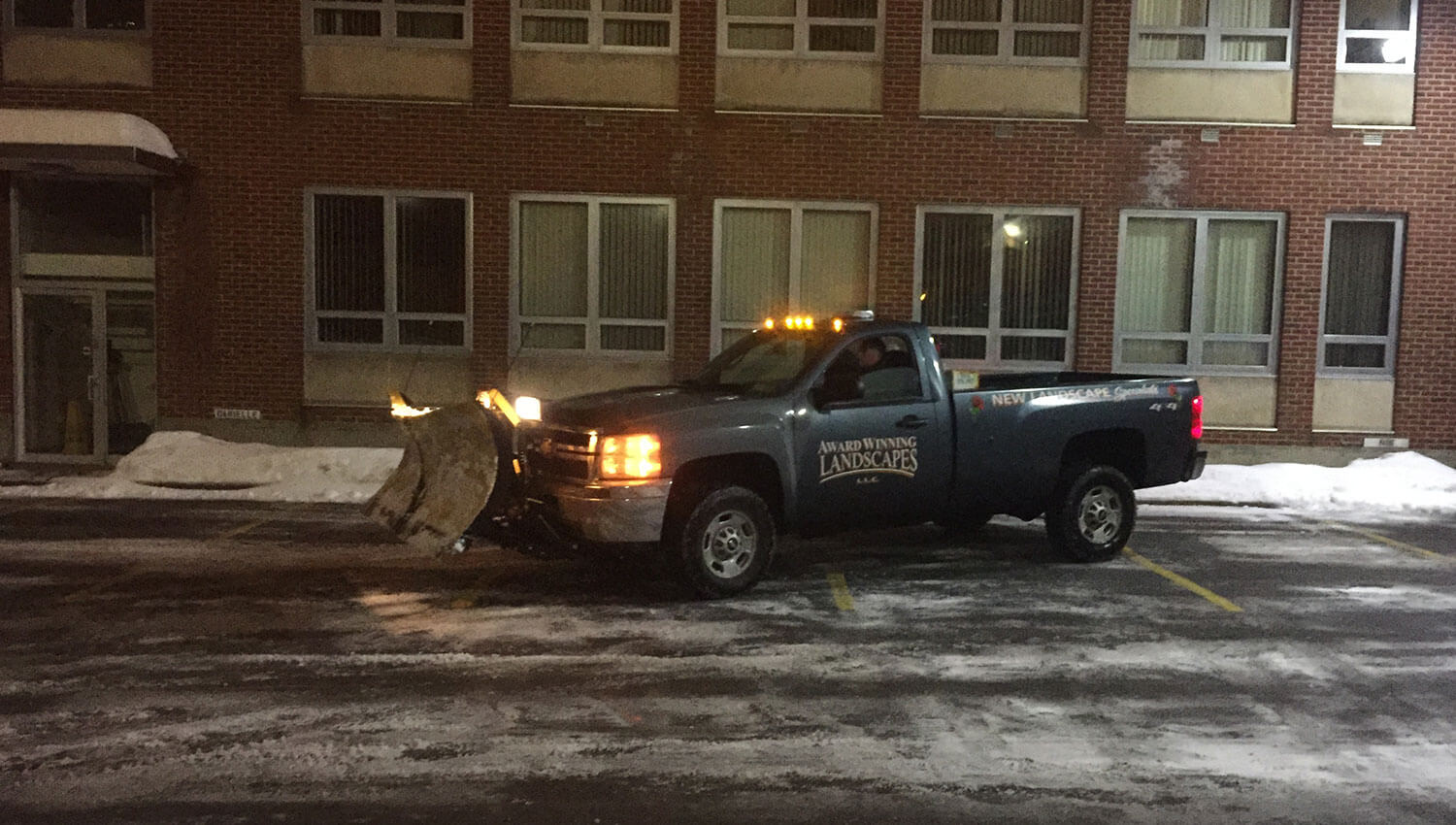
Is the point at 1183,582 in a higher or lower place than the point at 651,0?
lower

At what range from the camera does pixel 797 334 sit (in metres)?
8.70

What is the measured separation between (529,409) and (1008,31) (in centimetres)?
1028

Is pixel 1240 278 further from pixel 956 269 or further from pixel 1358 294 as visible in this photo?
pixel 956 269

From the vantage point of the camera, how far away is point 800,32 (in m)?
15.0

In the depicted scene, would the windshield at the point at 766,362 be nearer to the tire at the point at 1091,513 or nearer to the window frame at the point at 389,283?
the tire at the point at 1091,513

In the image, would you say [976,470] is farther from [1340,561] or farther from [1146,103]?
[1146,103]

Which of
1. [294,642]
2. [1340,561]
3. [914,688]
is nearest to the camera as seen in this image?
[914,688]

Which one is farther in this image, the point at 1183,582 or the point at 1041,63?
the point at 1041,63

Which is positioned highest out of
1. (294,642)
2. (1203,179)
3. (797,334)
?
(1203,179)

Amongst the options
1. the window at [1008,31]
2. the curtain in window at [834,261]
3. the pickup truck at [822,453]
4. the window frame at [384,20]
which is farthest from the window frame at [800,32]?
the pickup truck at [822,453]

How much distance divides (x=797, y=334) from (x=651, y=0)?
26.8ft

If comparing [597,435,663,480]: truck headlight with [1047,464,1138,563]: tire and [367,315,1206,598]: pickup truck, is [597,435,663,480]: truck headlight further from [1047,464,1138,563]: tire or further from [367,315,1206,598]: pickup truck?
[1047,464,1138,563]: tire

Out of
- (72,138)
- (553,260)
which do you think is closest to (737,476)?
(553,260)

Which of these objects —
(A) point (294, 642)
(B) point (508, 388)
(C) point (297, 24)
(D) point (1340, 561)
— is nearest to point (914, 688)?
(A) point (294, 642)
